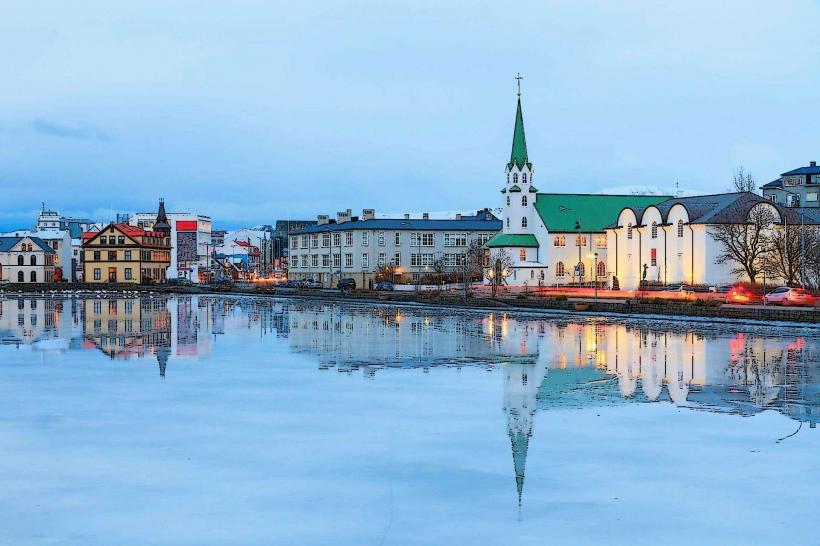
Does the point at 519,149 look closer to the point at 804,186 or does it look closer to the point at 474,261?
the point at 474,261

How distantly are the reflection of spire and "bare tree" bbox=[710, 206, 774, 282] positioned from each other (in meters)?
52.5

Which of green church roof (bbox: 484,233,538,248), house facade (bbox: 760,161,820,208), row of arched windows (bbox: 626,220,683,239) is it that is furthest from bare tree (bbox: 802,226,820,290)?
house facade (bbox: 760,161,820,208)

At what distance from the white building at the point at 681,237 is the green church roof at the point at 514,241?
12.1m

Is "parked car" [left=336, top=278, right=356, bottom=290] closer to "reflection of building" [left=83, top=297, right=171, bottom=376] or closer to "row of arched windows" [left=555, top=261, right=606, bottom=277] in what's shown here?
"row of arched windows" [left=555, top=261, right=606, bottom=277]

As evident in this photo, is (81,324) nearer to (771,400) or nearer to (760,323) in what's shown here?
(760,323)

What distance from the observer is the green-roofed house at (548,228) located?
332 feet

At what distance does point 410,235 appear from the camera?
116 m

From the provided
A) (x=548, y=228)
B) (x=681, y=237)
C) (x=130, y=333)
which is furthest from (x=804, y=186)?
(x=130, y=333)

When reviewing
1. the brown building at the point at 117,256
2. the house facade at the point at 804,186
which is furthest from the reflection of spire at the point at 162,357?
the house facade at the point at 804,186

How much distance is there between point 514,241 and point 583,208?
32.5ft

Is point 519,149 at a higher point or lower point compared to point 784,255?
higher

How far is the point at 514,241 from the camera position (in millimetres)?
102750

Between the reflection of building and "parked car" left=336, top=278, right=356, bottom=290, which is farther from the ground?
"parked car" left=336, top=278, right=356, bottom=290

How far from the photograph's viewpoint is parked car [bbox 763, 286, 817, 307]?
5453 centimetres
